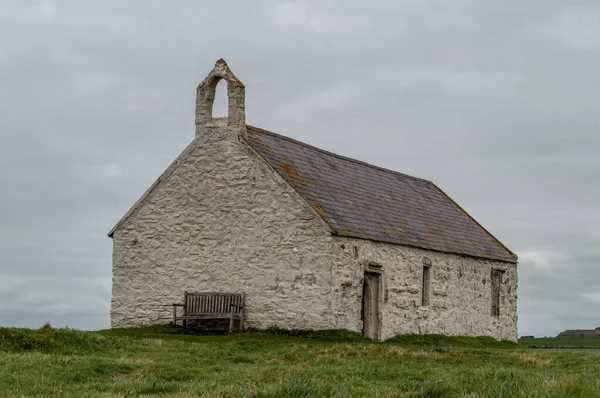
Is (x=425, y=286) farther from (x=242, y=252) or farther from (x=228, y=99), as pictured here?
(x=228, y=99)

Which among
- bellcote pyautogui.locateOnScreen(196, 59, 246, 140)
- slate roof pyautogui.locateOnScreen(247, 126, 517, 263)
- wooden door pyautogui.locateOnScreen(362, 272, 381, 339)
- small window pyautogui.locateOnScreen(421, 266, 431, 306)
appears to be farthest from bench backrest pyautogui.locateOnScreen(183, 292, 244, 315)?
small window pyautogui.locateOnScreen(421, 266, 431, 306)

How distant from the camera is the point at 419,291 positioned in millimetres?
29609

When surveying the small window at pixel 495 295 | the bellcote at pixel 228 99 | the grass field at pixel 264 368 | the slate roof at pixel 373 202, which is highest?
the bellcote at pixel 228 99

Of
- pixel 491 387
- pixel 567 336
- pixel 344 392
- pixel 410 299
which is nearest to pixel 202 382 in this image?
pixel 344 392

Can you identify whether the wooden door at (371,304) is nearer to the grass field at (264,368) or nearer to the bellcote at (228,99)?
the grass field at (264,368)

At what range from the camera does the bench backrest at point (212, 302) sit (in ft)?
87.8

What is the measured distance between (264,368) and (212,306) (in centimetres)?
1087

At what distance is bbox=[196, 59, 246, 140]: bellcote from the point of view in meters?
28.0

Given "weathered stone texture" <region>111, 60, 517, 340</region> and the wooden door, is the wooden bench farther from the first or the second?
the wooden door

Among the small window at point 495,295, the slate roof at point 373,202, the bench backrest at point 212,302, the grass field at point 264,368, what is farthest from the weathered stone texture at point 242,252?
the small window at point 495,295

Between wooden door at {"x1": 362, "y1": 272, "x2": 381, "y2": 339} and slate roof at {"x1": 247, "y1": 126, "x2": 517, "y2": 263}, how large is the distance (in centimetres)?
133

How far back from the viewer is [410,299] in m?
29.2

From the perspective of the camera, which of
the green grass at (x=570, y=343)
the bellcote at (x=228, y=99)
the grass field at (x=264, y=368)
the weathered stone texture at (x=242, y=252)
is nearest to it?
the grass field at (x=264, y=368)

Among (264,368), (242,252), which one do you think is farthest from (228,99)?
(264,368)
